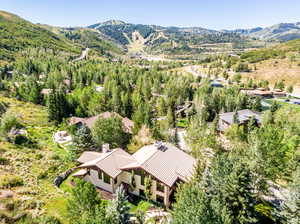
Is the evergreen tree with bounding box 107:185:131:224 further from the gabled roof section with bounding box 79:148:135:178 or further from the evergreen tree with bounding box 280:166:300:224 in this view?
the evergreen tree with bounding box 280:166:300:224

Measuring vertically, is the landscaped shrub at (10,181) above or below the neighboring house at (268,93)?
above

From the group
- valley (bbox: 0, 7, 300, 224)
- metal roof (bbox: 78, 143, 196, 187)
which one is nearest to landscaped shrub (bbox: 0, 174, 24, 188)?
valley (bbox: 0, 7, 300, 224)

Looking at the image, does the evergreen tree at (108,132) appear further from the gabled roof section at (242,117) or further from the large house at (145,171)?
the gabled roof section at (242,117)

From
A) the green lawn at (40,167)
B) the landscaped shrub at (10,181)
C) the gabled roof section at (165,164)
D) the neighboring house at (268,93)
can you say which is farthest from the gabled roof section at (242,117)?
the landscaped shrub at (10,181)

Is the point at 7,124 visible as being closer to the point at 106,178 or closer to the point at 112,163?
the point at 112,163

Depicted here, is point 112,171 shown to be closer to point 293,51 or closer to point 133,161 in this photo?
point 133,161
